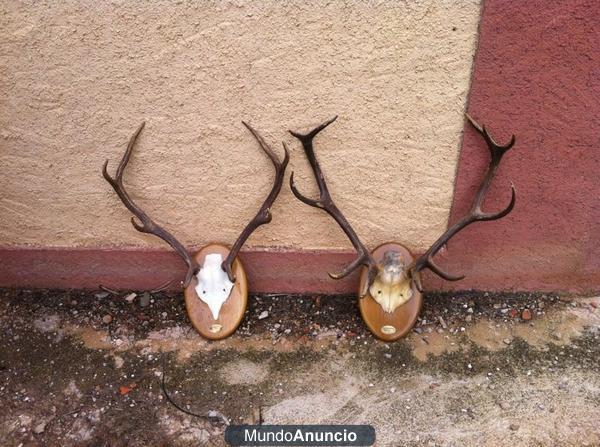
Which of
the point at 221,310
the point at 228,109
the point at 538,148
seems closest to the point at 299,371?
the point at 221,310

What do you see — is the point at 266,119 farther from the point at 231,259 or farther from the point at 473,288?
the point at 473,288

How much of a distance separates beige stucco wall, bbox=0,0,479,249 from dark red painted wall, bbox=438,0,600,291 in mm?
118

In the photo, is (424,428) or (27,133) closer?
(424,428)

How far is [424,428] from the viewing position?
2.33 meters

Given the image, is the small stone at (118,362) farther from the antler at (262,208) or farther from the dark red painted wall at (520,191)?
the antler at (262,208)

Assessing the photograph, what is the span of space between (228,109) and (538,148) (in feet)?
4.95

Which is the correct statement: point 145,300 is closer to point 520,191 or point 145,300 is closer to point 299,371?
point 299,371

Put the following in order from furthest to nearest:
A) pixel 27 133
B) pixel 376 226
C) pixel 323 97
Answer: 1. pixel 376 226
2. pixel 27 133
3. pixel 323 97

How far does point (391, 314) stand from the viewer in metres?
2.64

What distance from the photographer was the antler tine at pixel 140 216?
2.44 meters

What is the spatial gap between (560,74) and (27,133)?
8.42 ft

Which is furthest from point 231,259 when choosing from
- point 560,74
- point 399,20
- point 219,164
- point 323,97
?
point 560,74

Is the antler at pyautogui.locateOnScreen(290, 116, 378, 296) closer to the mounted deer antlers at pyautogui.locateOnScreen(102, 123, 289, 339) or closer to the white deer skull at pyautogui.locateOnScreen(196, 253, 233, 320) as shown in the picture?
the mounted deer antlers at pyautogui.locateOnScreen(102, 123, 289, 339)

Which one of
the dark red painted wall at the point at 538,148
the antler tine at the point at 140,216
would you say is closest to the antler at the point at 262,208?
the antler tine at the point at 140,216
